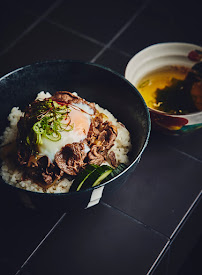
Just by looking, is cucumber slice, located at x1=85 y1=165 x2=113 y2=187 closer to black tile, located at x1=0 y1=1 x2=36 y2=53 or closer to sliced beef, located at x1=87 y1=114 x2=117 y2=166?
sliced beef, located at x1=87 y1=114 x2=117 y2=166

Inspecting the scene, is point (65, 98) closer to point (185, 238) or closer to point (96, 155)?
point (96, 155)

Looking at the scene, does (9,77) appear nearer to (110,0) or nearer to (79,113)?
(79,113)

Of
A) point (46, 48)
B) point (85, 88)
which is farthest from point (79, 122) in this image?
point (46, 48)

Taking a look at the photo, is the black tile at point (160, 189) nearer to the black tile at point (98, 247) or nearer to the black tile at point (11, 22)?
the black tile at point (98, 247)

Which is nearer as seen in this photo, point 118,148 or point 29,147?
point 29,147

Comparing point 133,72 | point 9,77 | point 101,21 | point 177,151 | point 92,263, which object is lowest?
point 92,263

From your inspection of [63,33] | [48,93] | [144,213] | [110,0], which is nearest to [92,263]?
[144,213]

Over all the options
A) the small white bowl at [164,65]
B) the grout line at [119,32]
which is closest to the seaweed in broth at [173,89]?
the small white bowl at [164,65]
